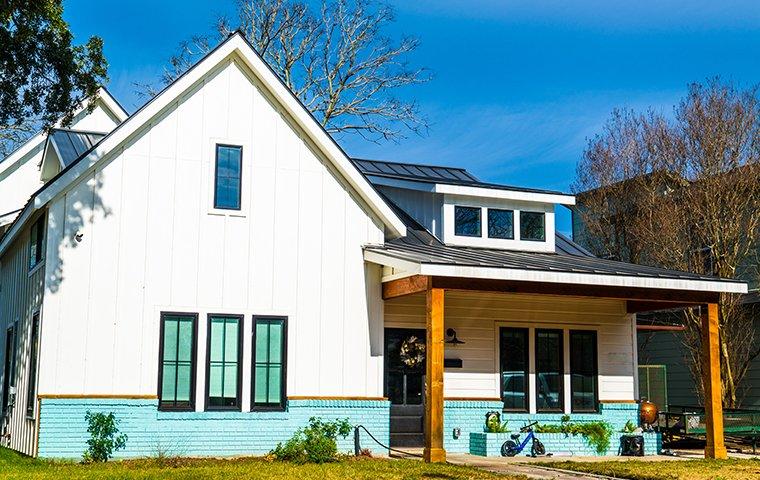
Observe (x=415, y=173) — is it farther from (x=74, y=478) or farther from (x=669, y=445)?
(x=74, y=478)

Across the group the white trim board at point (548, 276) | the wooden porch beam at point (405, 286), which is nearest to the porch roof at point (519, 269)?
the white trim board at point (548, 276)

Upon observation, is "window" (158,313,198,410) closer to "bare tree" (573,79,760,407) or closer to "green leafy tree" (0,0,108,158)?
"green leafy tree" (0,0,108,158)

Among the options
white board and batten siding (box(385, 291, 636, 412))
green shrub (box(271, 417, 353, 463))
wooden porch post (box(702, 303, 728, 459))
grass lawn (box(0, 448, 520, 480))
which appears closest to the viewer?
grass lawn (box(0, 448, 520, 480))

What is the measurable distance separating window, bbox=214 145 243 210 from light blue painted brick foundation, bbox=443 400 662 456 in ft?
18.6

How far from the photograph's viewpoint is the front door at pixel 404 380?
18.1 m

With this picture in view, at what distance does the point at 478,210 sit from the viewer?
20688 millimetres

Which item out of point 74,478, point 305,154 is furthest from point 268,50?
point 74,478

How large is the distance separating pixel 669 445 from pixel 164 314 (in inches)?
430

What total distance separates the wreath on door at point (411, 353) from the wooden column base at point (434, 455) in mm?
3283

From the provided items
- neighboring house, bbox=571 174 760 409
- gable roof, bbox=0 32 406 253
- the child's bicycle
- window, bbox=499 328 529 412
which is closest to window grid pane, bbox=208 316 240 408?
gable roof, bbox=0 32 406 253

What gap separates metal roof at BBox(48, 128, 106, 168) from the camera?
18.4 metres

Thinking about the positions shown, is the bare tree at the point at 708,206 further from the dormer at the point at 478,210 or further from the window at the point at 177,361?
the window at the point at 177,361

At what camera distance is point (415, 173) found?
2305 cm

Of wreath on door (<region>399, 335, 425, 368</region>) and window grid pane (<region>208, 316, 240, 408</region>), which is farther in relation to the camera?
wreath on door (<region>399, 335, 425, 368</region>)
